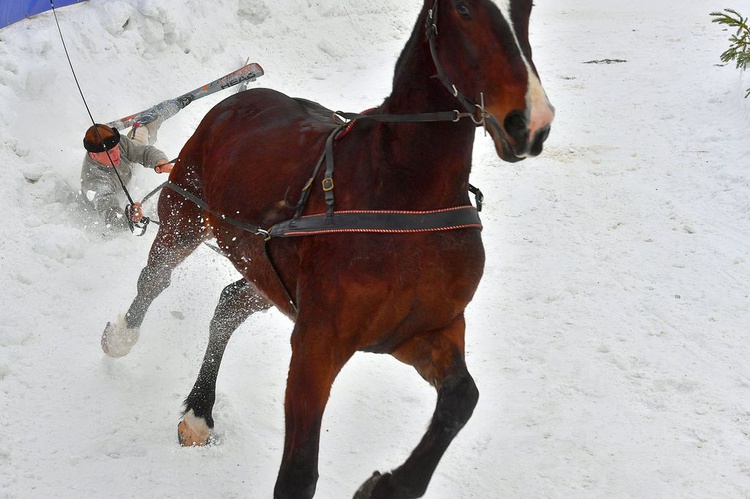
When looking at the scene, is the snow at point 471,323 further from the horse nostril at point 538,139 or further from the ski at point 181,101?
the horse nostril at point 538,139

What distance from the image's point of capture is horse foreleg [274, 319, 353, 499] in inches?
126

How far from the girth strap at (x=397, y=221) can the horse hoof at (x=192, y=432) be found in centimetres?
177

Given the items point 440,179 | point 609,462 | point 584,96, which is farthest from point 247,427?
point 584,96

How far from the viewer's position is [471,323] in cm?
611

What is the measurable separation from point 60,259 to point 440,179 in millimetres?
4185

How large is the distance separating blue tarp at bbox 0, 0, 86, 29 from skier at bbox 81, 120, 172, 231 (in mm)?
2005

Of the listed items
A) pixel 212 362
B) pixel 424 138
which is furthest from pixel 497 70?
pixel 212 362

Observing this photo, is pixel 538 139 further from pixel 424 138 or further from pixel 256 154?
pixel 256 154

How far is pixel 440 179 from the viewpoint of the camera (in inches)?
124

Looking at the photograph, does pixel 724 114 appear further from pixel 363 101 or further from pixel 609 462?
pixel 609 462

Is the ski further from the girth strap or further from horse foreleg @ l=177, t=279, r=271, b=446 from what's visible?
the girth strap

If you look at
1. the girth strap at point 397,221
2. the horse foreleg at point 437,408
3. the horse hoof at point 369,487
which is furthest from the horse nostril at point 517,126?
the horse hoof at point 369,487

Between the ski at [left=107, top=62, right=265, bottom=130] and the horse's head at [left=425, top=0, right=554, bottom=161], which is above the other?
the horse's head at [left=425, top=0, right=554, bottom=161]

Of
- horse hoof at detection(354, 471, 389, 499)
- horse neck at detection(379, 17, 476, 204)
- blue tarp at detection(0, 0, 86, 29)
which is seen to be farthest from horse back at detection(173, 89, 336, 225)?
blue tarp at detection(0, 0, 86, 29)
